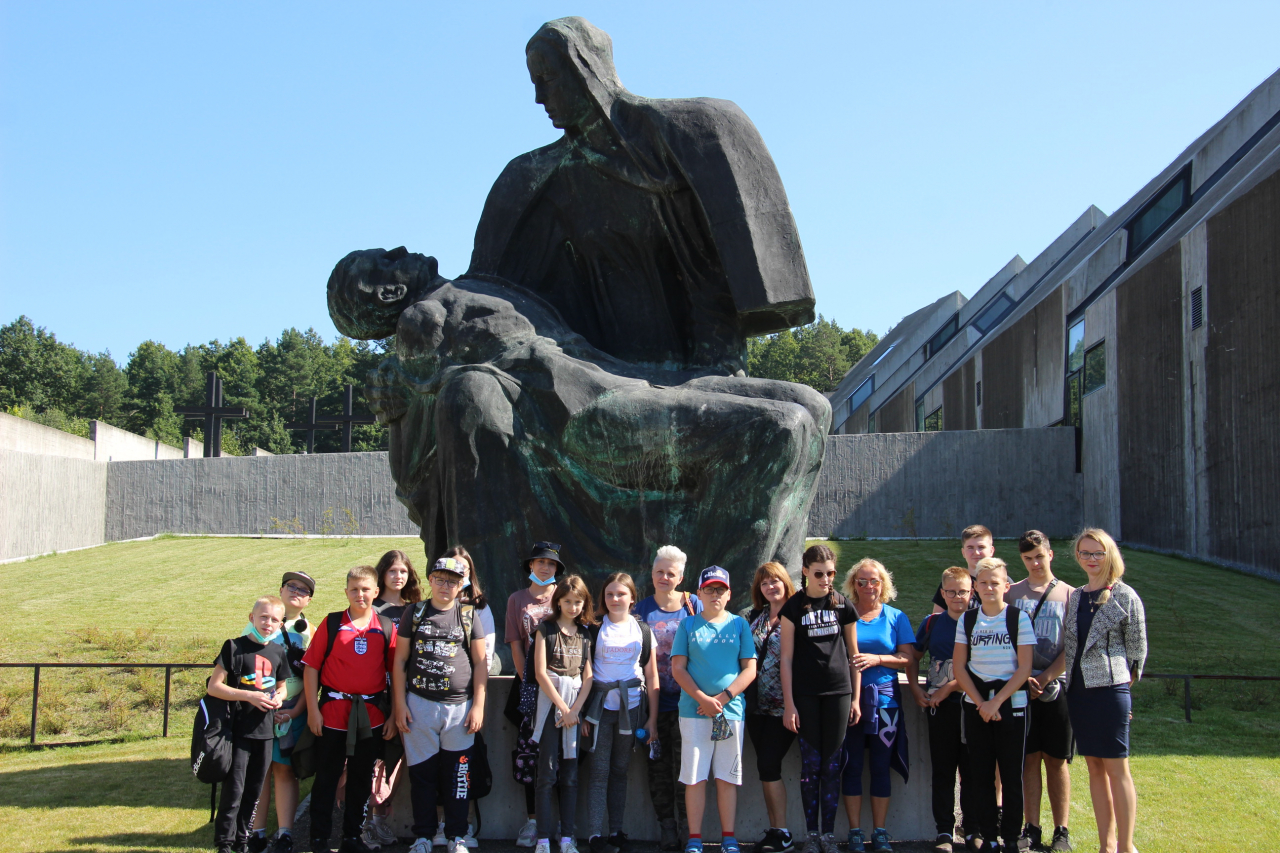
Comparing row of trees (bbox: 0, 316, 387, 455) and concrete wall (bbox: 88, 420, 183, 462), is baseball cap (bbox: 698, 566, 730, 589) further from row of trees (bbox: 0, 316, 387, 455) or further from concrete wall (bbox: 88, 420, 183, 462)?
row of trees (bbox: 0, 316, 387, 455)

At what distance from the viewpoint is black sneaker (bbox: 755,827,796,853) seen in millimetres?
4434

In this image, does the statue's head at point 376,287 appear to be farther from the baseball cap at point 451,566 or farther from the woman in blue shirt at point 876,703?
the woman in blue shirt at point 876,703

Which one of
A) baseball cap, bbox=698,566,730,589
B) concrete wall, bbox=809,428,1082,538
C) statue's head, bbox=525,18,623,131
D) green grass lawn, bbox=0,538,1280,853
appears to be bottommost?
green grass lawn, bbox=0,538,1280,853

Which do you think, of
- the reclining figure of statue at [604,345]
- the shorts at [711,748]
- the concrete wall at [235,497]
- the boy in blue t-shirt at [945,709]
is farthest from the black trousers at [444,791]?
the concrete wall at [235,497]

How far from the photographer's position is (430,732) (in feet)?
14.3

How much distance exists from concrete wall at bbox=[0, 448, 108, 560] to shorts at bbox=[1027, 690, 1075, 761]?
2307 cm

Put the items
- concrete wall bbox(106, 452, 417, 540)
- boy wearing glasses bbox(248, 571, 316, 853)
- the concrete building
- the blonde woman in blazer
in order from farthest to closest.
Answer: concrete wall bbox(106, 452, 417, 540), the concrete building, boy wearing glasses bbox(248, 571, 316, 853), the blonde woman in blazer

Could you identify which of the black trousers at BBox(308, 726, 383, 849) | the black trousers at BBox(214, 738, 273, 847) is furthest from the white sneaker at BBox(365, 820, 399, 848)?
the black trousers at BBox(214, 738, 273, 847)

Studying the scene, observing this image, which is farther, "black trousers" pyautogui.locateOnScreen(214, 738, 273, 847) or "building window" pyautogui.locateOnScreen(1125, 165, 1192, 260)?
"building window" pyautogui.locateOnScreen(1125, 165, 1192, 260)

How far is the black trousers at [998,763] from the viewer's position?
14.5 ft

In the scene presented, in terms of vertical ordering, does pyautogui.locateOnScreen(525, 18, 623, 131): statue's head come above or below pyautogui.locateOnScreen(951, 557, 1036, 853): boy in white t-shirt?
above

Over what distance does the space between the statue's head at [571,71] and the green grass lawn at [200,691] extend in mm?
4083

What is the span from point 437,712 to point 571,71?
3.39m

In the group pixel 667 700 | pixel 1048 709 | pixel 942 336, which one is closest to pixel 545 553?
pixel 667 700
